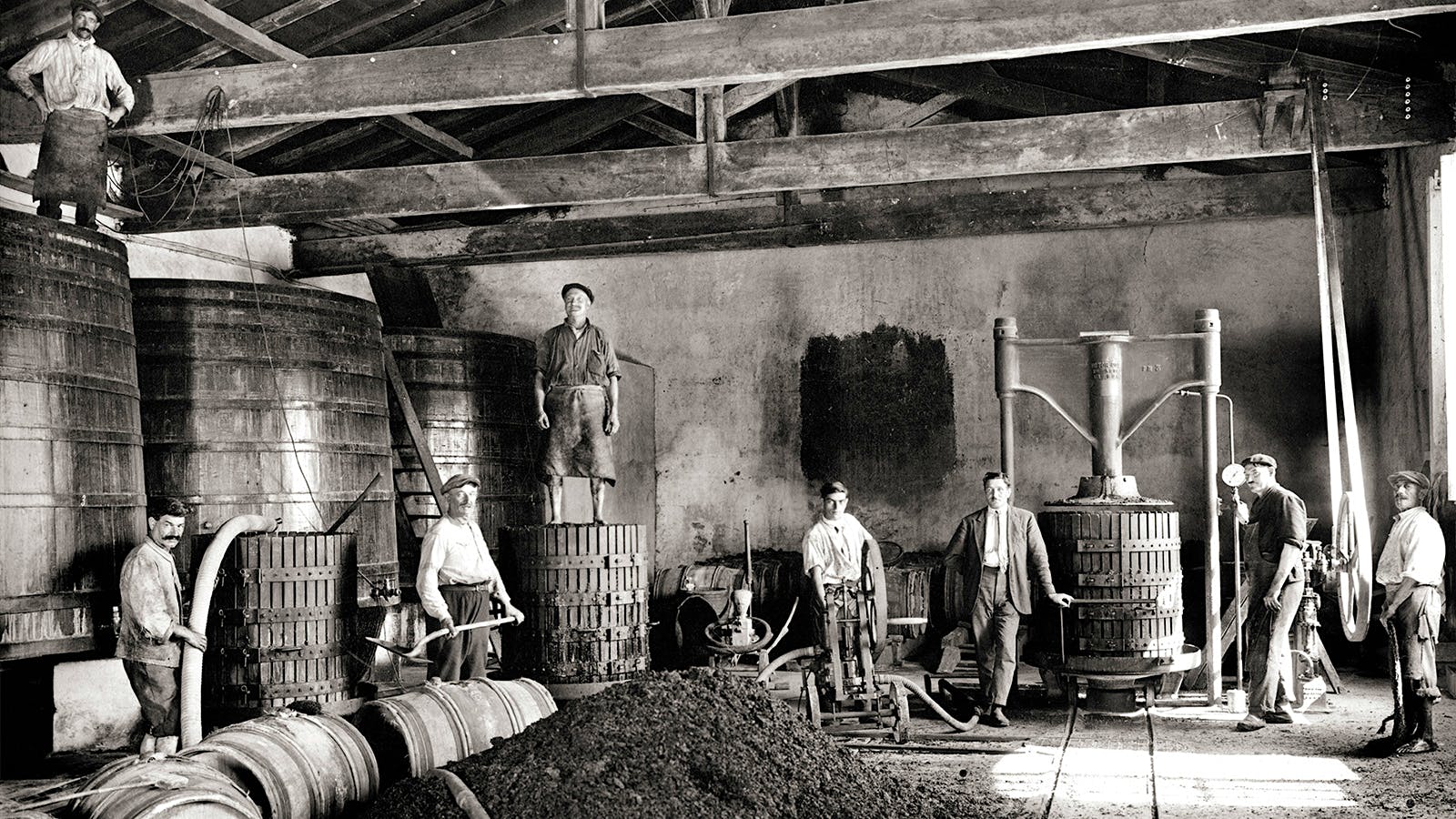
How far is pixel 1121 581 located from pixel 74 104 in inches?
241

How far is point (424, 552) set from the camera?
693cm

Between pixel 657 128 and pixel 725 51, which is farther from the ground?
pixel 657 128

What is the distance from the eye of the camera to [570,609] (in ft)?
25.4

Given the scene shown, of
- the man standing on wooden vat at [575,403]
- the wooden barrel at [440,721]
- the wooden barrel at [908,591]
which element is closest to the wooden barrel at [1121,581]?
the wooden barrel at [908,591]

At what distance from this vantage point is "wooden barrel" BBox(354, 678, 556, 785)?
5625mm

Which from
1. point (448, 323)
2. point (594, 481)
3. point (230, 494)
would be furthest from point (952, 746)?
point (448, 323)

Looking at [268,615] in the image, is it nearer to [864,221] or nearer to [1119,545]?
[1119,545]

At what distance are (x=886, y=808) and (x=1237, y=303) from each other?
724 centimetres

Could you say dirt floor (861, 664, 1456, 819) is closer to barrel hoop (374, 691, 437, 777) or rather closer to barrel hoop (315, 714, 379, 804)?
barrel hoop (374, 691, 437, 777)

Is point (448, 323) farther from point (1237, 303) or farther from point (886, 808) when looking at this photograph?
point (886, 808)

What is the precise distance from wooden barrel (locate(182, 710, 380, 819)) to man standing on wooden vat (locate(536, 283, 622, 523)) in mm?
2949

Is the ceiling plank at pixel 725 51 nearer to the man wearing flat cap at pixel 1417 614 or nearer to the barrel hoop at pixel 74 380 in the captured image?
the barrel hoop at pixel 74 380

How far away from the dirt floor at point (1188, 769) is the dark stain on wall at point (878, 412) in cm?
377

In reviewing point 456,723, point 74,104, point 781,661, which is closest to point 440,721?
point 456,723
